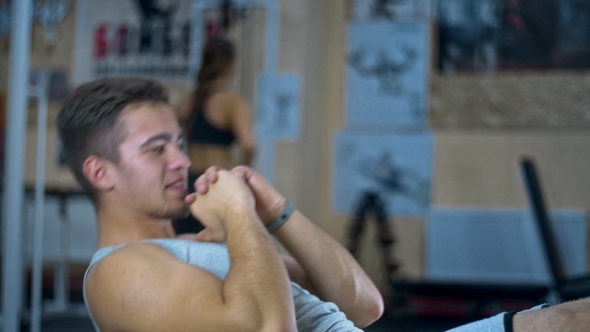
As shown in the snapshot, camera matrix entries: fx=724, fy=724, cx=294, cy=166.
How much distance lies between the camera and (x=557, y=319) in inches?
39.1

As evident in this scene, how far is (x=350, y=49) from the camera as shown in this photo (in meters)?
4.76

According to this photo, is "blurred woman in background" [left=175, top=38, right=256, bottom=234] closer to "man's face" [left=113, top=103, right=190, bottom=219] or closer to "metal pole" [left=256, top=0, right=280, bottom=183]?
"metal pole" [left=256, top=0, right=280, bottom=183]

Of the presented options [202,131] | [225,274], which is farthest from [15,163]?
[225,274]

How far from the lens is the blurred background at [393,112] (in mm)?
4336

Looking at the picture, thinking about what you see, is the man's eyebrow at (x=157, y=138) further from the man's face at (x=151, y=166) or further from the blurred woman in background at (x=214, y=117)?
the blurred woman in background at (x=214, y=117)

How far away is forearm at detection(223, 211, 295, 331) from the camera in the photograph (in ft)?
3.32

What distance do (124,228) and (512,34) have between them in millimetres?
3661

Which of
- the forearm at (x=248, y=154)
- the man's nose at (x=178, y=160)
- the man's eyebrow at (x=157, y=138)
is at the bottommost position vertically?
the forearm at (x=248, y=154)

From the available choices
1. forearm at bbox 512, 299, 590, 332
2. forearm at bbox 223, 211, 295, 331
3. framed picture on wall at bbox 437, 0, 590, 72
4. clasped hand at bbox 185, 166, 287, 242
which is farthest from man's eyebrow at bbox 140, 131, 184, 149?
framed picture on wall at bbox 437, 0, 590, 72

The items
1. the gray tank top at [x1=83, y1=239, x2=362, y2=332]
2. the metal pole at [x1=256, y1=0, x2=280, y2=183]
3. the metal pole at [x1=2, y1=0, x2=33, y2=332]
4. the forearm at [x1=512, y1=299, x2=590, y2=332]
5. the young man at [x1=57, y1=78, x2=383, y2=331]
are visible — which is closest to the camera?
the forearm at [x1=512, y1=299, x2=590, y2=332]

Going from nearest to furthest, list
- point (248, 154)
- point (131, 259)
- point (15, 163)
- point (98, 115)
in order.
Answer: point (131, 259)
point (98, 115)
point (15, 163)
point (248, 154)

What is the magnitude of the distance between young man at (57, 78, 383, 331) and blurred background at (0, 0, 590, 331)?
281 centimetres

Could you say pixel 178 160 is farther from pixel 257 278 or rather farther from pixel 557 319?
pixel 557 319

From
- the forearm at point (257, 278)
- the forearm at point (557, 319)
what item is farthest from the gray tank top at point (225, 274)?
the forearm at point (557, 319)
